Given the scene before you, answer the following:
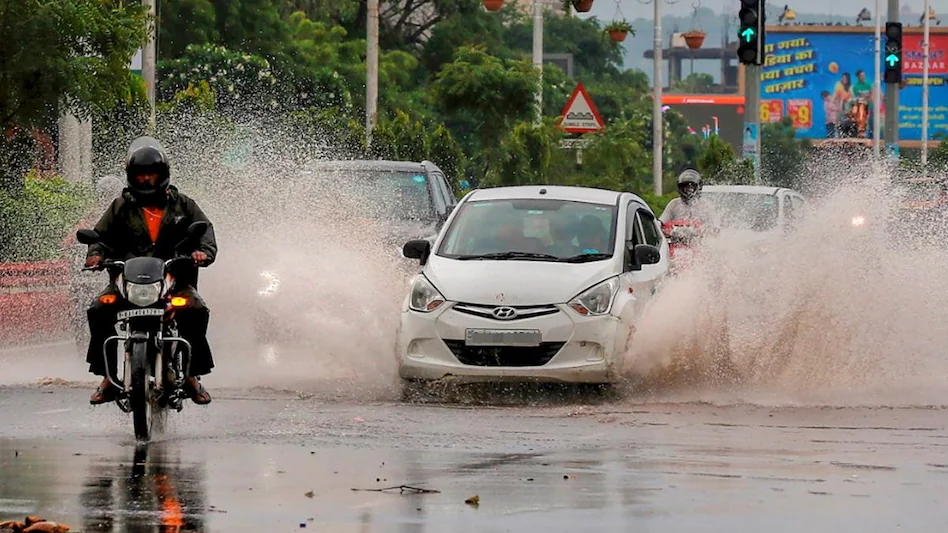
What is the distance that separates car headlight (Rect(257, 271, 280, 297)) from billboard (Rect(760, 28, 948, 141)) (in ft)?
372

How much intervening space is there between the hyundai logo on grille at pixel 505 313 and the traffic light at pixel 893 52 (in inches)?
1149

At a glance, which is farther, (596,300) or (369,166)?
(369,166)

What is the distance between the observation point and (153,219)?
11.6 m

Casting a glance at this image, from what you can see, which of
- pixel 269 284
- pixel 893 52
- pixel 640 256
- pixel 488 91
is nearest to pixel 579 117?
pixel 488 91

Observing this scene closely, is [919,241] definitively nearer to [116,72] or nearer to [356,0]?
[116,72]

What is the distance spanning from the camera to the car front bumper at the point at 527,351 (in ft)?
46.0

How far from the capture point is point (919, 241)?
17.5 meters

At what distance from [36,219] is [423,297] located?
42.0ft

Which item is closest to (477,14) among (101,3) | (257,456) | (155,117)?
(155,117)

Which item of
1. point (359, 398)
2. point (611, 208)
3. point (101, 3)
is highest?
point (101, 3)

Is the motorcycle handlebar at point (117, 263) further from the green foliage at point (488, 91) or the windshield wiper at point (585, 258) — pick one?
the green foliage at point (488, 91)

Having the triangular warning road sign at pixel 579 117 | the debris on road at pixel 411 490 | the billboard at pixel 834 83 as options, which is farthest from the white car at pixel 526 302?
the billboard at pixel 834 83

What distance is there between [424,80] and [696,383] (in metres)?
69.2

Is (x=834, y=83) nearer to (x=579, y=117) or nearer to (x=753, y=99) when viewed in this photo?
(x=753, y=99)
